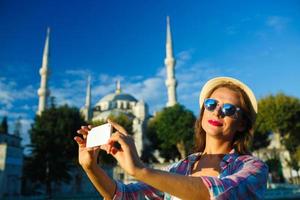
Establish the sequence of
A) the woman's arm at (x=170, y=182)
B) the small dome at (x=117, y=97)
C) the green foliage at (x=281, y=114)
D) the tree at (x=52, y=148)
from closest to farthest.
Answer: the woman's arm at (x=170, y=182), the tree at (x=52, y=148), the green foliage at (x=281, y=114), the small dome at (x=117, y=97)

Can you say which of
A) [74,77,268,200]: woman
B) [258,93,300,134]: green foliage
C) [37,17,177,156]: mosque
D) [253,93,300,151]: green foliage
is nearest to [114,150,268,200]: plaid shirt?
[74,77,268,200]: woman

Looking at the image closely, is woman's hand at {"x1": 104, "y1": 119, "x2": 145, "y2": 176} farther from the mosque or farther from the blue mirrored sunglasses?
the mosque

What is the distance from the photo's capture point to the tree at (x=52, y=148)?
1117 inches

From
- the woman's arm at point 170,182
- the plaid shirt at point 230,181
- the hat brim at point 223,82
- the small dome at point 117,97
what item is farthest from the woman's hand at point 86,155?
the small dome at point 117,97

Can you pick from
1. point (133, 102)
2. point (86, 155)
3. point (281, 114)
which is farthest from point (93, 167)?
point (133, 102)

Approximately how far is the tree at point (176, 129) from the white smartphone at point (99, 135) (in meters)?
39.0

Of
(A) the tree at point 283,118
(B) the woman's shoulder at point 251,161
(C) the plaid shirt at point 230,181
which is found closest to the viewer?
(C) the plaid shirt at point 230,181

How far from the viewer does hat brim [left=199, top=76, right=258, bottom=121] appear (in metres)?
2.15

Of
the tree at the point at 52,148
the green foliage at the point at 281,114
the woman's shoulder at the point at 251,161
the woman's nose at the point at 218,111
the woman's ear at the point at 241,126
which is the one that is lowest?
the woman's shoulder at the point at 251,161

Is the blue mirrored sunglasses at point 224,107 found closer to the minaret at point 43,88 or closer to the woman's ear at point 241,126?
the woman's ear at point 241,126

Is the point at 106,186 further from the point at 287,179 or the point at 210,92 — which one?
the point at 287,179

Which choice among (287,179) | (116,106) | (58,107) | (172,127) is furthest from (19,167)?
(116,106)

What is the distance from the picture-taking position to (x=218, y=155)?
2068 mm

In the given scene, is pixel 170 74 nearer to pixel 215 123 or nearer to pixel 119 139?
pixel 215 123
